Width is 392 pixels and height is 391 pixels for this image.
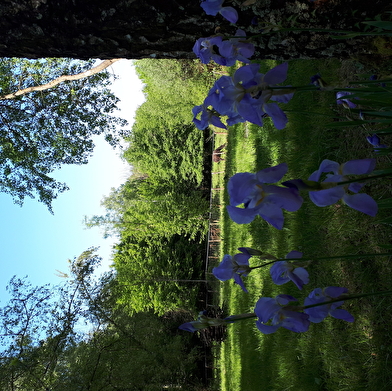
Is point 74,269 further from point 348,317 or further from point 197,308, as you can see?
point 348,317

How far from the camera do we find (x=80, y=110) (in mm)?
7051

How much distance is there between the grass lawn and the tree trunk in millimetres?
494

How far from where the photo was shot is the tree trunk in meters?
1.92

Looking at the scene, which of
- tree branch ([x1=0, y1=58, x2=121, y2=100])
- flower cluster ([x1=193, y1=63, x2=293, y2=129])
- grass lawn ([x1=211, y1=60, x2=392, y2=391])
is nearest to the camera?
flower cluster ([x1=193, y1=63, x2=293, y2=129])

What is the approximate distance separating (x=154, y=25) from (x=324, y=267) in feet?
10.2

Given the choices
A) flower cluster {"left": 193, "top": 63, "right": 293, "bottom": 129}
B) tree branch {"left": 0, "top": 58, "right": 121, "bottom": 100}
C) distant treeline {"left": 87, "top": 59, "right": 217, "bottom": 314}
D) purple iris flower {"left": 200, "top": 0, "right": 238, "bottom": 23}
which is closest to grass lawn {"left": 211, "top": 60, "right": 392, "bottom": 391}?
flower cluster {"left": 193, "top": 63, "right": 293, "bottom": 129}

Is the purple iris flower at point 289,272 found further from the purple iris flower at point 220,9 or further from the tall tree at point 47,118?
the tall tree at point 47,118

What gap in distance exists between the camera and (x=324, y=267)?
3773 mm

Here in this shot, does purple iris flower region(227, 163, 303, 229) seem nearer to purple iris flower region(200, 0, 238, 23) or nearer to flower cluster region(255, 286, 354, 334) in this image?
flower cluster region(255, 286, 354, 334)

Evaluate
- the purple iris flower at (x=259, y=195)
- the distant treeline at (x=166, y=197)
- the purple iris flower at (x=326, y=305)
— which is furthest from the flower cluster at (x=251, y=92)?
the distant treeline at (x=166, y=197)

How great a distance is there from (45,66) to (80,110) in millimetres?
1063

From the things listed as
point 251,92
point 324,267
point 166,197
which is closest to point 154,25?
point 251,92

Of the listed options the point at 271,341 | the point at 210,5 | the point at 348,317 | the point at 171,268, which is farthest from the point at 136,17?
the point at 171,268

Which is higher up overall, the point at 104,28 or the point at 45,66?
the point at 45,66
